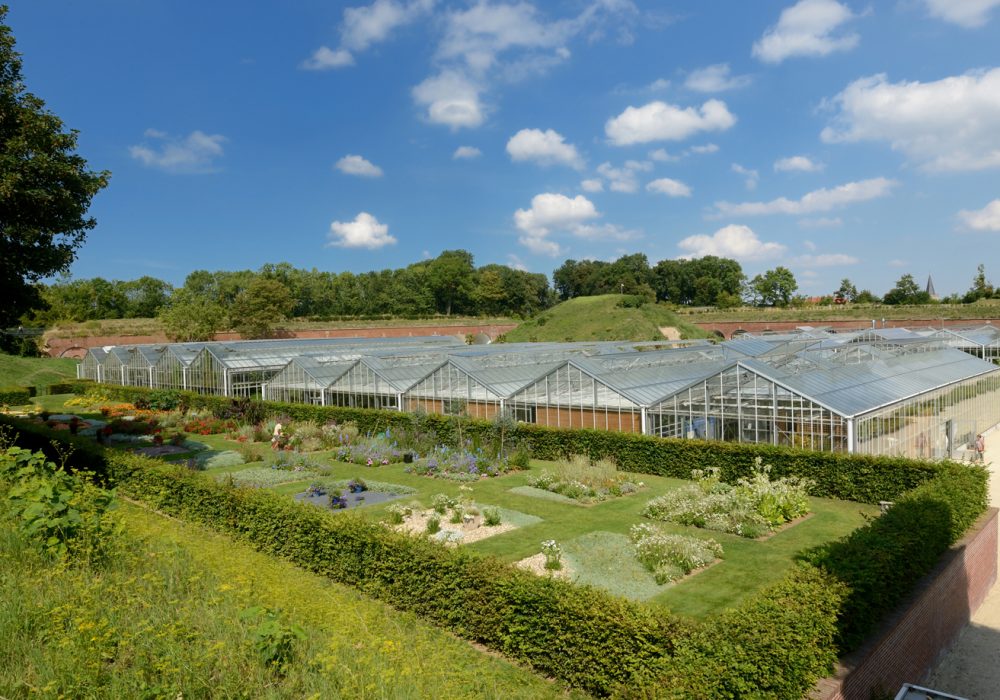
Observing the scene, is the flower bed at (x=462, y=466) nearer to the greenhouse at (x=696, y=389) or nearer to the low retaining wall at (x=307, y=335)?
the greenhouse at (x=696, y=389)

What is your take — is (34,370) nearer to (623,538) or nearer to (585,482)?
(585,482)

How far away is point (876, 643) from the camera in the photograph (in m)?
7.71

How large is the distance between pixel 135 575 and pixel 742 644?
693 cm

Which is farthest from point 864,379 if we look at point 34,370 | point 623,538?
point 34,370

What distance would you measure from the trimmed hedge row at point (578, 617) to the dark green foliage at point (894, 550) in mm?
427

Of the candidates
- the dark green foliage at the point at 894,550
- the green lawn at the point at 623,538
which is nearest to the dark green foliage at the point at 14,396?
the green lawn at the point at 623,538

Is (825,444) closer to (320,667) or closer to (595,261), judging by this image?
(320,667)

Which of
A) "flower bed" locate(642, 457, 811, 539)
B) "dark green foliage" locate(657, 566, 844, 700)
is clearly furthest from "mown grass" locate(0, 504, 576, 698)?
"flower bed" locate(642, 457, 811, 539)

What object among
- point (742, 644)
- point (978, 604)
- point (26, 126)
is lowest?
point (978, 604)

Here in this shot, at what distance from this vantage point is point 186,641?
580cm

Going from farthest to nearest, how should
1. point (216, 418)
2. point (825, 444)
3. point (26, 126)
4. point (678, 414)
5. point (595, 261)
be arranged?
point (595, 261) → point (216, 418) → point (678, 414) → point (825, 444) → point (26, 126)

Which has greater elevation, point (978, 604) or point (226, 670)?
point (226, 670)

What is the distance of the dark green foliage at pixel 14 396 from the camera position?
37.3m

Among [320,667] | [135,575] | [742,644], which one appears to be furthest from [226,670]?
[742,644]
